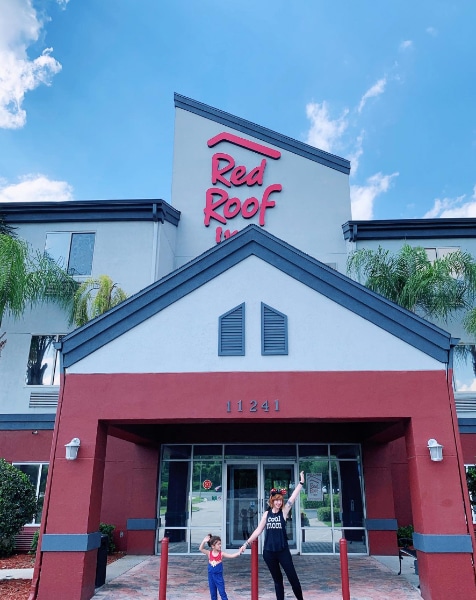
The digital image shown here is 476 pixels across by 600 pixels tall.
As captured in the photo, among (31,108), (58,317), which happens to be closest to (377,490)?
(58,317)

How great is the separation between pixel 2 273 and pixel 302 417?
956 cm

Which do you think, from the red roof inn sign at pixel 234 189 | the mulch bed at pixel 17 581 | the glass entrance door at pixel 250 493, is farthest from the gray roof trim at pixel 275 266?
the red roof inn sign at pixel 234 189

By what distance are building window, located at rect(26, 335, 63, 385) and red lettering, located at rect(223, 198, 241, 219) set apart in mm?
7746

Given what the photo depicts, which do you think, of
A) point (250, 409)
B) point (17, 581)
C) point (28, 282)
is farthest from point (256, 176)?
point (17, 581)

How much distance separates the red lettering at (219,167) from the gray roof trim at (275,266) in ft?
32.1

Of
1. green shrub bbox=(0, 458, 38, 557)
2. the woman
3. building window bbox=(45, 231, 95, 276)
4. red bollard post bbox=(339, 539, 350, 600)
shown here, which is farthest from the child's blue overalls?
building window bbox=(45, 231, 95, 276)

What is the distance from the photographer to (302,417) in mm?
9492

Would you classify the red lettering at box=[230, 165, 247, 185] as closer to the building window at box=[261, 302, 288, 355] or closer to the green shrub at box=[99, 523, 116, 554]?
the building window at box=[261, 302, 288, 355]

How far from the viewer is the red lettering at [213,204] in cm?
1933

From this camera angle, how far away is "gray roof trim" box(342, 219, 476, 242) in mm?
17938

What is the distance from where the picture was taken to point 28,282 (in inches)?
623

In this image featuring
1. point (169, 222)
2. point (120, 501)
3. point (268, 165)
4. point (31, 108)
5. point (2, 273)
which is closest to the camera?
point (2, 273)

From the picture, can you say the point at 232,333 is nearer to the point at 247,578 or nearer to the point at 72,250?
the point at 247,578

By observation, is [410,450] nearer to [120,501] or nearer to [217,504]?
[217,504]
